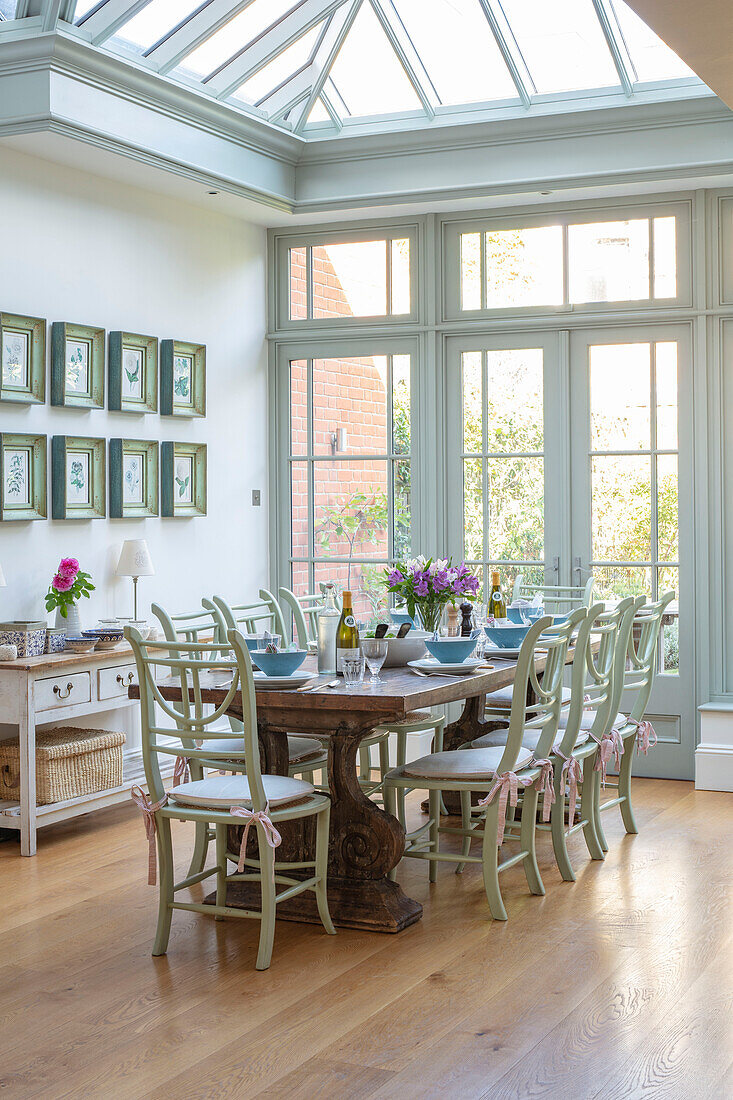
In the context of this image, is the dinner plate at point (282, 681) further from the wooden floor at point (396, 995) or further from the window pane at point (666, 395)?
the window pane at point (666, 395)

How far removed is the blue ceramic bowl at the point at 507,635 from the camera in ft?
15.0

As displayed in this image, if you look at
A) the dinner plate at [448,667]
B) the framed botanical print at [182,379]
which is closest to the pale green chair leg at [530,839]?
the dinner plate at [448,667]

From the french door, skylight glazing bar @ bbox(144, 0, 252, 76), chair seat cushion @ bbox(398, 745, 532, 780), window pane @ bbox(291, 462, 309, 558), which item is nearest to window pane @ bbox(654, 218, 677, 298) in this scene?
the french door

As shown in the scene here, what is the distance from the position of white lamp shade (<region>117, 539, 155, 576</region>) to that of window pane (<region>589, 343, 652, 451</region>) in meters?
2.34

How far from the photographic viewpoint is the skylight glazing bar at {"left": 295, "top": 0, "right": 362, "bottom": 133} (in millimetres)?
5715

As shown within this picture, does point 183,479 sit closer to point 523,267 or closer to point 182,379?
point 182,379

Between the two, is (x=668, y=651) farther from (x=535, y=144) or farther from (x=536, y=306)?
(x=535, y=144)

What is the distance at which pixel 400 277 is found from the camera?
6594mm

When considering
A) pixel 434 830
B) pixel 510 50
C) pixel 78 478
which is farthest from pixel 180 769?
pixel 510 50

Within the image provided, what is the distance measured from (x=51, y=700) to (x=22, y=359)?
145 cm

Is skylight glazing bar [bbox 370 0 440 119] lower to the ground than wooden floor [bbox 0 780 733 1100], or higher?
higher

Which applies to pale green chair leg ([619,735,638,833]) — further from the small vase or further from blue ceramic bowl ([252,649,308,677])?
the small vase

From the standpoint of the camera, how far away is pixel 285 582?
22.6ft

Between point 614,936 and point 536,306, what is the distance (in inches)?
140
